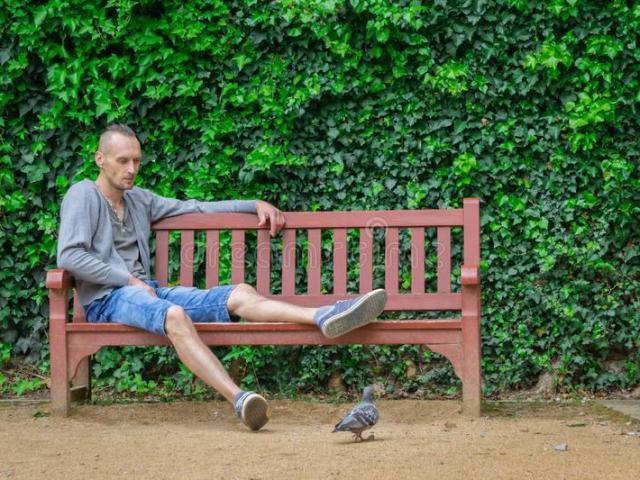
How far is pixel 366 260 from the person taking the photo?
233 inches

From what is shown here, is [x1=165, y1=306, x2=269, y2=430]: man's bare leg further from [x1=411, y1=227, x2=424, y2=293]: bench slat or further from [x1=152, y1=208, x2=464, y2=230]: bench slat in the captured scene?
[x1=411, y1=227, x2=424, y2=293]: bench slat

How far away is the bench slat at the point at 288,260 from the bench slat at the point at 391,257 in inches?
21.1

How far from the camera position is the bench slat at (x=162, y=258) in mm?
6000

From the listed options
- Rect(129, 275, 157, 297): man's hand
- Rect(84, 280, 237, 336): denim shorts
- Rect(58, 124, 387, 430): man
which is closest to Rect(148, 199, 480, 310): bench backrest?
Rect(58, 124, 387, 430): man

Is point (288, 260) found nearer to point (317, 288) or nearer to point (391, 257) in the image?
point (317, 288)

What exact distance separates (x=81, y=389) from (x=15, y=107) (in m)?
1.85

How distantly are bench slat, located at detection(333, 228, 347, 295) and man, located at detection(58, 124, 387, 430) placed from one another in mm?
334

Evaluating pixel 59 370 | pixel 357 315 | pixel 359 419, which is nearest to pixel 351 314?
pixel 357 315

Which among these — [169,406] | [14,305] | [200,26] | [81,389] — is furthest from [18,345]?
[200,26]

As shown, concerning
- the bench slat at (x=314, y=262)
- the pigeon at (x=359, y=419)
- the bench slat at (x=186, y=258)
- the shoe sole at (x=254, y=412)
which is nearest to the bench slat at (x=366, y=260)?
the bench slat at (x=314, y=262)

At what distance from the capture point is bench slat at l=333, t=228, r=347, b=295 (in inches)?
230

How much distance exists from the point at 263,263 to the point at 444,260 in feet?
3.38

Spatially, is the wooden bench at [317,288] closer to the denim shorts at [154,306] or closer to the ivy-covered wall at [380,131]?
the denim shorts at [154,306]

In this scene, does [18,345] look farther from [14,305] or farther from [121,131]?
[121,131]
